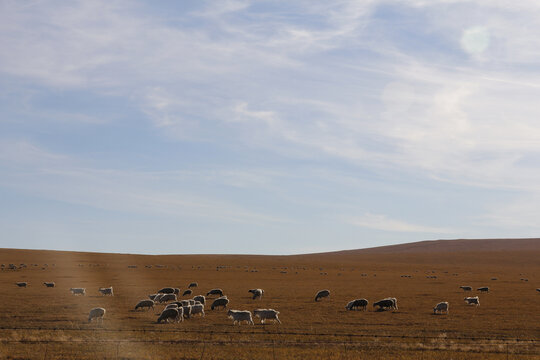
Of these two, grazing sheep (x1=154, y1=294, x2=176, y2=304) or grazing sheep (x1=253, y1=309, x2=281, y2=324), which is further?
grazing sheep (x1=154, y1=294, x2=176, y2=304)

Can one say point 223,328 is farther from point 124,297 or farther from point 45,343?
point 124,297

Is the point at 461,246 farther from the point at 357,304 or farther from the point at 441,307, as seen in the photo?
the point at 357,304

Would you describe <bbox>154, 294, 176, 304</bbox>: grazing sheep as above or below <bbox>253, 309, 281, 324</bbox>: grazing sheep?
above

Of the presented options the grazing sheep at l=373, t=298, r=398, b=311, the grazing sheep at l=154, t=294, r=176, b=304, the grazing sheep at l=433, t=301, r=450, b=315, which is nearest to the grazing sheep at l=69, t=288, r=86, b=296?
the grazing sheep at l=154, t=294, r=176, b=304

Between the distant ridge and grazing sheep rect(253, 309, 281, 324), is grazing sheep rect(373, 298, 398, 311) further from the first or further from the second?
the distant ridge

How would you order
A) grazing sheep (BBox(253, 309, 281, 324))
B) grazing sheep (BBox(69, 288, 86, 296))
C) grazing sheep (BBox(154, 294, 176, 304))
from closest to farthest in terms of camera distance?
grazing sheep (BBox(253, 309, 281, 324)) → grazing sheep (BBox(154, 294, 176, 304)) → grazing sheep (BBox(69, 288, 86, 296))

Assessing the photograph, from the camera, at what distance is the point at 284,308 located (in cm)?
3684

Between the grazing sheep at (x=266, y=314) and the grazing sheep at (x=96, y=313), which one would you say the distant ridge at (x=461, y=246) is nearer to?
the grazing sheep at (x=266, y=314)

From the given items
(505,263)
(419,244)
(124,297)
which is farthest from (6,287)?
(419,244)

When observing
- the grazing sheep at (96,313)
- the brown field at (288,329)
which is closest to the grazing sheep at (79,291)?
the brown field at (288,329)

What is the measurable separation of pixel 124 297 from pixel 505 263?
8952 centimetres

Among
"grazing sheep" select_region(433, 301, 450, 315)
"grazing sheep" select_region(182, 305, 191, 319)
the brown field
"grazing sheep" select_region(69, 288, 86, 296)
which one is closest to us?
the brown field

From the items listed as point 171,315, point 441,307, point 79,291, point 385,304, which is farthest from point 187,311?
point 79,291

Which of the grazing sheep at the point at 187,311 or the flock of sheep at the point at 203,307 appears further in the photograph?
the grazing sheep at the point at 187,311
